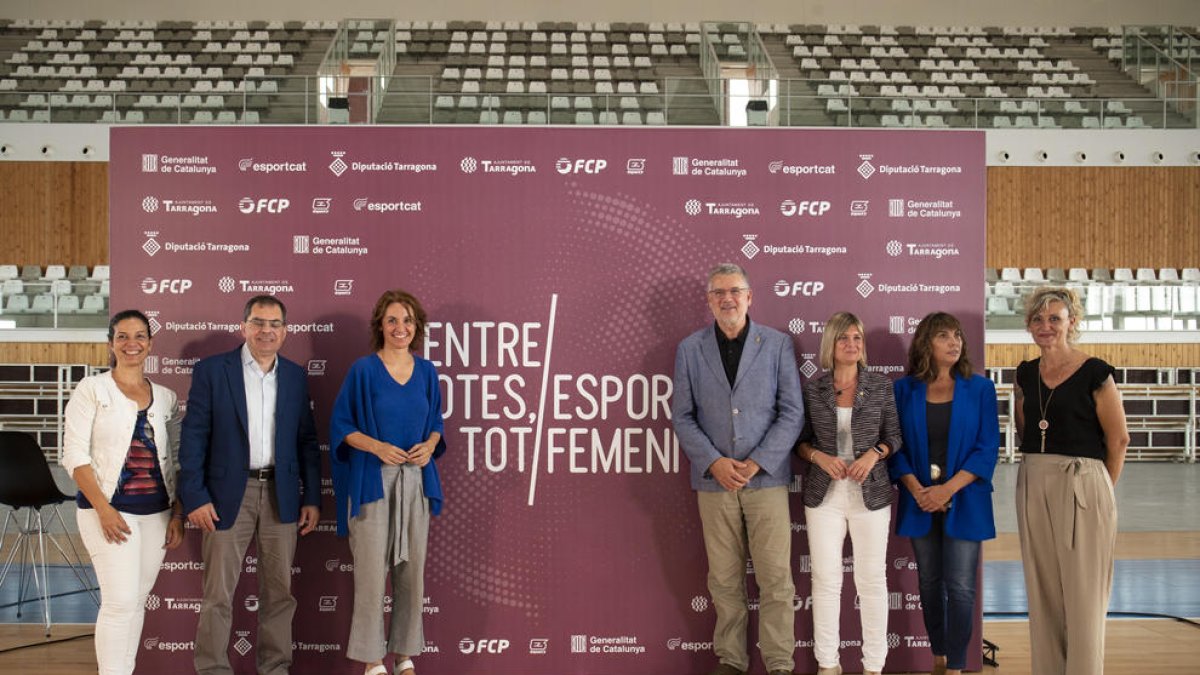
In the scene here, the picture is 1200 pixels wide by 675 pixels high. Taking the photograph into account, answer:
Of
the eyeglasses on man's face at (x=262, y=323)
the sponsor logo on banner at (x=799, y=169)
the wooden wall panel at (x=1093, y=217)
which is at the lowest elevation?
the eyeglasses on man's face at (x=262, y=323)

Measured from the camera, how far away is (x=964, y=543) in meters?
4.03

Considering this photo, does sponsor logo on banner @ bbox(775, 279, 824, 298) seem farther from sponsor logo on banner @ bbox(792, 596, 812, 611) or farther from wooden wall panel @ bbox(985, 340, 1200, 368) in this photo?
wooden wall panel @ bbox(985, 340, 1200, 368)

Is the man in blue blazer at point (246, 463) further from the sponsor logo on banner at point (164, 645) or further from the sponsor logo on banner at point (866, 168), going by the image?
the sponsor logo on banner at point (866, 168)

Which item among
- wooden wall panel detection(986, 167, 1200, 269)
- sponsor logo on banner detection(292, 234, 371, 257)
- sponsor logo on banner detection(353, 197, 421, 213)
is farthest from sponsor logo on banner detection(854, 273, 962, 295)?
wooden wall panel detection(986, 167, 1200, 269)

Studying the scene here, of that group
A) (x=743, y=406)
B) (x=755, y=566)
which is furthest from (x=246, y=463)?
(x=755, y=566)

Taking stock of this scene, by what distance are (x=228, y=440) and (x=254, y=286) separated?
91 centimetres

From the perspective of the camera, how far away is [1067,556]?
3.65 metres

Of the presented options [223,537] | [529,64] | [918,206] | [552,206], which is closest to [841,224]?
[918,206]

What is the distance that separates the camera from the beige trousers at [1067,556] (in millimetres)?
3604

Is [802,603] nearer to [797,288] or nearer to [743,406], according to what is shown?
[743,406]

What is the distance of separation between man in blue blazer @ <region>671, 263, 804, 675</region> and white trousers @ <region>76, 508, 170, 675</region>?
2237mm

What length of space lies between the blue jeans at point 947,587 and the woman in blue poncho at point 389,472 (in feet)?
7.00

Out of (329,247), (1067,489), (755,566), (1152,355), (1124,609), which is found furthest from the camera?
(1152,355)

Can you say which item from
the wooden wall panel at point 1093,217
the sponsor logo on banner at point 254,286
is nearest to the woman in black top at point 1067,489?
the sponsor logo on banner at point 254,286
